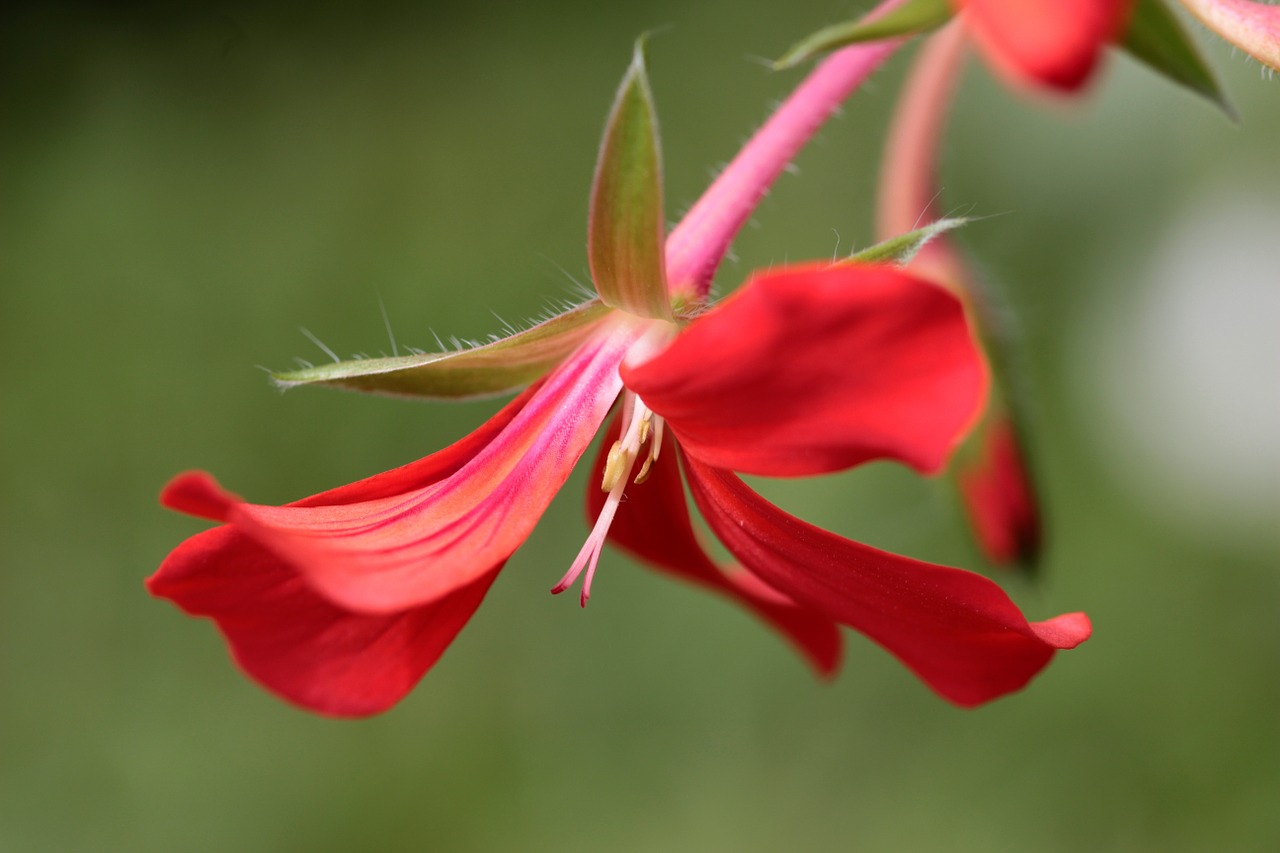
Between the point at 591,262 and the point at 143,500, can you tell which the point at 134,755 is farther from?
the point at 591,262

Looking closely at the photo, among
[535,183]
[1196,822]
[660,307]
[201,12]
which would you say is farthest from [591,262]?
[201,12]

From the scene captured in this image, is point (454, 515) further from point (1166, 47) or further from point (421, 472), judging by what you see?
point (1166, 47)

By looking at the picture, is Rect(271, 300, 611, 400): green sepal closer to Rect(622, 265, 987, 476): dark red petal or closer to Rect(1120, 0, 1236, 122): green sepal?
Rect(622, 265, 987, 476): dark red petal

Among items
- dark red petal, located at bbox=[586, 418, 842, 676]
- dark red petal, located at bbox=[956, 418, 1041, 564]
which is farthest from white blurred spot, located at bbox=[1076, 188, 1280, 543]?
dark red petal, located at bbox=[586, 418, 842, 676]

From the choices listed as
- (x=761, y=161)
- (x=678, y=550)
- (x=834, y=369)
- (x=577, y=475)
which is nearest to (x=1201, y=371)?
(x=577, y=475)

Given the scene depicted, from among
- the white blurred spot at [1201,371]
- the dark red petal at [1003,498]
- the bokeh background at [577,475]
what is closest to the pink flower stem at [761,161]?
the dark red petal at [1003,498]

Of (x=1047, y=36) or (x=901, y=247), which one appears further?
(x=901, y=247)
